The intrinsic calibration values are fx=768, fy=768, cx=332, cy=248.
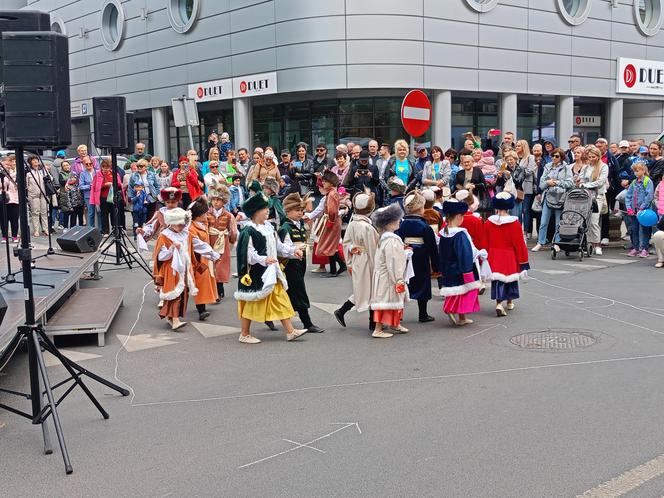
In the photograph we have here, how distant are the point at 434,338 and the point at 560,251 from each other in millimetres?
7295

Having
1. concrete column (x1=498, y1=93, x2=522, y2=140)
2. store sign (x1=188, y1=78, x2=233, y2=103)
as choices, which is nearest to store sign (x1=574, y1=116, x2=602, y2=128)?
concrete column (x1=498, y1=93, x2=522, y2=140)

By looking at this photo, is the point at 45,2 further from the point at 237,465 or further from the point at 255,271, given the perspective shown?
the point at 237,465

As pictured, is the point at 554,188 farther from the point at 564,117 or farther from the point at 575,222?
the point at 564,117

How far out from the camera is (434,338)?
27.1 feet

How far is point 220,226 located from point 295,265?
6.61ft

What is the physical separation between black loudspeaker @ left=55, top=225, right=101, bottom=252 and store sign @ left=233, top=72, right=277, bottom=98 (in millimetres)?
16155

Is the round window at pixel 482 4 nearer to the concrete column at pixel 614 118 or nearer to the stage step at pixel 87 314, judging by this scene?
the concrete column at pixel 614 118

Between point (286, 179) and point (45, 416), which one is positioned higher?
point (286, 179)

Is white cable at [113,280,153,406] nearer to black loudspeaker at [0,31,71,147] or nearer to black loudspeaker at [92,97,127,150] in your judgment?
black loudspeaker at [0,31,71,147]

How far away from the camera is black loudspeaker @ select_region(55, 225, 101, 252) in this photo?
11.8 metres

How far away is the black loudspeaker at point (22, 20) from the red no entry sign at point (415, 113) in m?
7.52

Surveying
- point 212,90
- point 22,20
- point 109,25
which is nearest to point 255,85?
point 212,90

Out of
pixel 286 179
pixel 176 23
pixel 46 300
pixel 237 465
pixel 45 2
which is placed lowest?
pixel 237 465

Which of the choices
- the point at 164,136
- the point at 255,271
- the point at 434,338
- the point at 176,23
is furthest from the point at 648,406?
the point at 164,136
